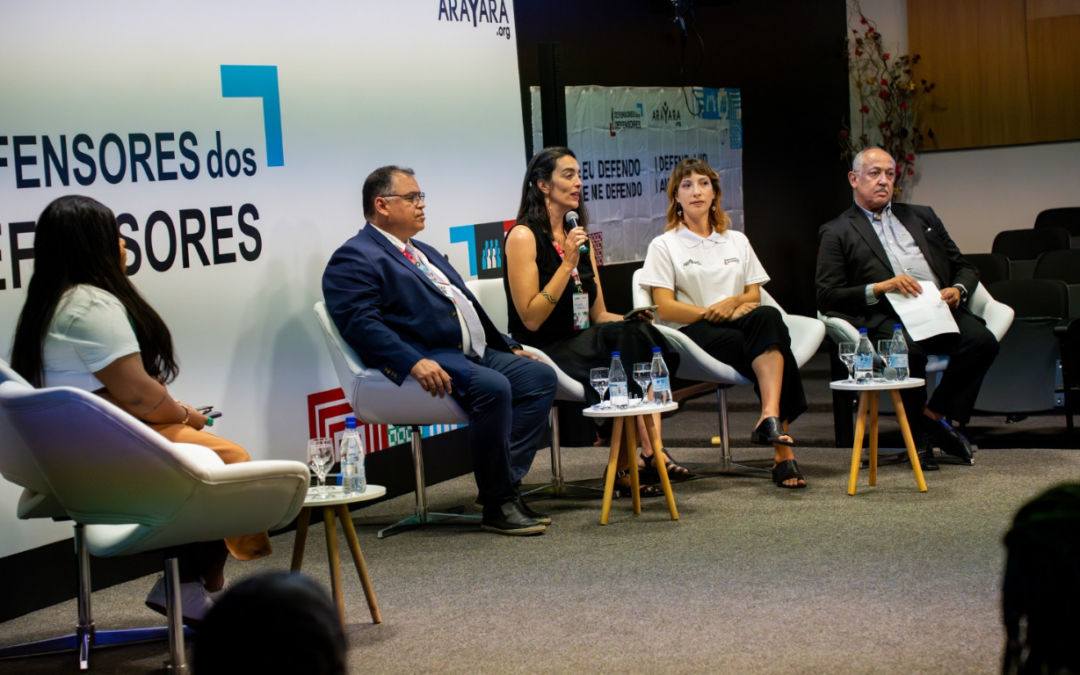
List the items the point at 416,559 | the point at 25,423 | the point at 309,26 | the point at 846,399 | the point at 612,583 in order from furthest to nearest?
the point at 846,399 → the point at 309,26 → the point at 416,559 → the point at 612,583 → the point at 25,423

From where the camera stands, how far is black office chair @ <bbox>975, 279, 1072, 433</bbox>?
17.9ft

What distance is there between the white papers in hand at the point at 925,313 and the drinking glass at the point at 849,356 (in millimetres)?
420

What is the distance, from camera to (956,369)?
507 cm

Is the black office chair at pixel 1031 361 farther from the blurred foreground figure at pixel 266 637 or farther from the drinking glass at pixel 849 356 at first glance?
the blurred foreground figure at pixel 266 637

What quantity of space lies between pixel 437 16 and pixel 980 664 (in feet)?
12.6

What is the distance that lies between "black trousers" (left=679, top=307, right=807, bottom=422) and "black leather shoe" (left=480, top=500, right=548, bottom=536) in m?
1.21

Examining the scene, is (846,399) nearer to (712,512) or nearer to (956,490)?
(956,490)

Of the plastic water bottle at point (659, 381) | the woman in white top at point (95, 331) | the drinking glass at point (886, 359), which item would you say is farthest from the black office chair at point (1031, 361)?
the woman in white top at point (95, 331)

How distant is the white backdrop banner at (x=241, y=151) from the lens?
12.0 feet

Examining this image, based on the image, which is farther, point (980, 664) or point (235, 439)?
point (235, 439)

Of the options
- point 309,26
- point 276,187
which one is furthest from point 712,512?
point 309,26

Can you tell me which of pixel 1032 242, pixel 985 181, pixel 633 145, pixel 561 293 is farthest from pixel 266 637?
pixel 985 181

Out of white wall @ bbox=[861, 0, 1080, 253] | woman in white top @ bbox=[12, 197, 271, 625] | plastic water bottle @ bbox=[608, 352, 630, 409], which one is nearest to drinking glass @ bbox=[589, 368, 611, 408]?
plastic water bottle @ bbox=[608, 352, 630, 409]

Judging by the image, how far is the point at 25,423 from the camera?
8.36 feet
